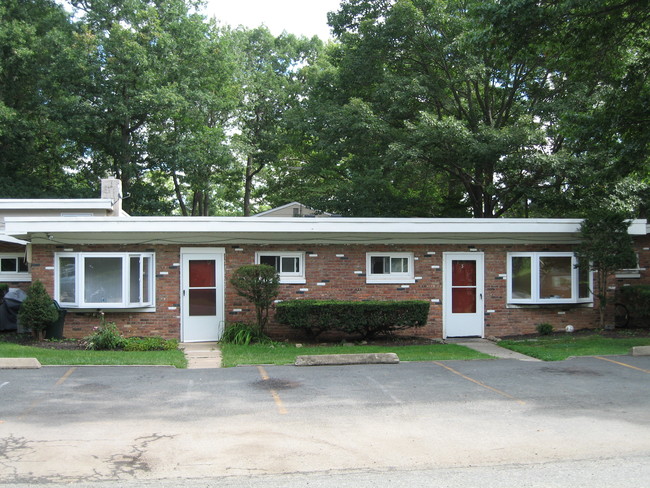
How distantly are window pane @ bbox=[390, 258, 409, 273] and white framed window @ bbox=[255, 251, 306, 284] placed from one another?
7.47 feet

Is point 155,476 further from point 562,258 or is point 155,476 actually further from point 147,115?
point 147,115

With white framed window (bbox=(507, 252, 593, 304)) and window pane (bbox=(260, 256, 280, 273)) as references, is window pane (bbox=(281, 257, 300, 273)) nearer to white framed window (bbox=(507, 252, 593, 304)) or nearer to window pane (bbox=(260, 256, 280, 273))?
window pane (bbox=(260, 256, 280, 273))

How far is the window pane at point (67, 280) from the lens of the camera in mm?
13602

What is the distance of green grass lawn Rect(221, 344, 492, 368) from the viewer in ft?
37.1

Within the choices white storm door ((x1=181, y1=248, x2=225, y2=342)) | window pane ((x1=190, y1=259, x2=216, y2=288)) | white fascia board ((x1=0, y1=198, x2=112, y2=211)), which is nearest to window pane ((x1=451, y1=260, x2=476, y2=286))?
white storm door ((x1=181, y1=248, x2=225, y2=342))

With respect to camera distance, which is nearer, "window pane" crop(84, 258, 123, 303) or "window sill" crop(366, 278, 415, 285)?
"window pane" crop(84, 258, 123, 303)

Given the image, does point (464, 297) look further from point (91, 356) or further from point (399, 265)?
point (91, 356)

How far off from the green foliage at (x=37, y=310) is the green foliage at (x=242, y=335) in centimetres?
379

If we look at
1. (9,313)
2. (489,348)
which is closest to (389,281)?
(489,348)

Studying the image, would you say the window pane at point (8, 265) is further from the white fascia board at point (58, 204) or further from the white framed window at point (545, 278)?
the white framed window at point (545, 278)

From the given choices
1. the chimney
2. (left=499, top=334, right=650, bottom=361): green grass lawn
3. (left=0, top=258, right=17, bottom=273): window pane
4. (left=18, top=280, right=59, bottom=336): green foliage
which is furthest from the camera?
the chimney

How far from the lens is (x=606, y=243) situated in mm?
13891

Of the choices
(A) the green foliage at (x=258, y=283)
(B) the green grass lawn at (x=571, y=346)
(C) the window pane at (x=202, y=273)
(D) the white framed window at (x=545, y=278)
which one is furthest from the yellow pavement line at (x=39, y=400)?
(D) the white framed window at (x=545, y=278)

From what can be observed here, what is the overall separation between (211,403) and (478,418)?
11.5 feet
